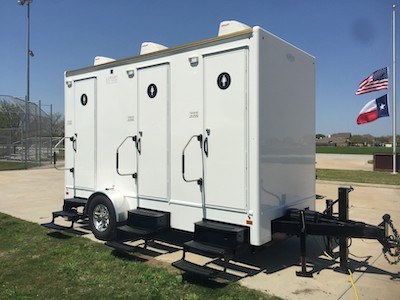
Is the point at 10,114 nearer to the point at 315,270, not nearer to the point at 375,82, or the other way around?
the point at 375,82

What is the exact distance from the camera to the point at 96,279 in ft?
16.0

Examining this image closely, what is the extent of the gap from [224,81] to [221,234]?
2.03 m

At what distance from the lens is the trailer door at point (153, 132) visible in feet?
19.6

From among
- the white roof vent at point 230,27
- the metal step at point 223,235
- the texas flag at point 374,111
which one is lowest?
the metal step at point 223,235

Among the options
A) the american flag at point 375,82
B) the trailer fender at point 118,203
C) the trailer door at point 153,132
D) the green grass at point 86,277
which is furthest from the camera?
the american flag at point 375,82

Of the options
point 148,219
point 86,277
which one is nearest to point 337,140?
point 148,219

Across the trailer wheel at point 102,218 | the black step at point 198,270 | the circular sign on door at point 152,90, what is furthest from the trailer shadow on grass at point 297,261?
the circular sign on door at point 152,90

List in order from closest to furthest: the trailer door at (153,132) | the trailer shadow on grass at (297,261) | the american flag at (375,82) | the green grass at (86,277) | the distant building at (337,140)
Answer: the green grass at (86,277) → the trailer shadow on grass at (297,261) → the trailer door at (153,132) → the american flag at (375,82) → the distant building at (337,140)

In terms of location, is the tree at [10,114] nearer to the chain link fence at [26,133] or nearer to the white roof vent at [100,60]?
the chain link fence at [26,133]

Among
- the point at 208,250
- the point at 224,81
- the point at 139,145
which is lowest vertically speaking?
the point at 208,250

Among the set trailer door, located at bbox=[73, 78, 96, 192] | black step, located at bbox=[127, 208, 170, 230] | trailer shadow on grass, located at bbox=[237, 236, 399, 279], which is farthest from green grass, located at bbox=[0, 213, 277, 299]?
trailer door, located at bbox=[73, 78, 96, 192]

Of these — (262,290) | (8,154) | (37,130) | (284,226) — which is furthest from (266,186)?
(8,154)

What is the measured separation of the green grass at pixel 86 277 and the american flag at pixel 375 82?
17334mm

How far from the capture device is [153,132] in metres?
6.13
